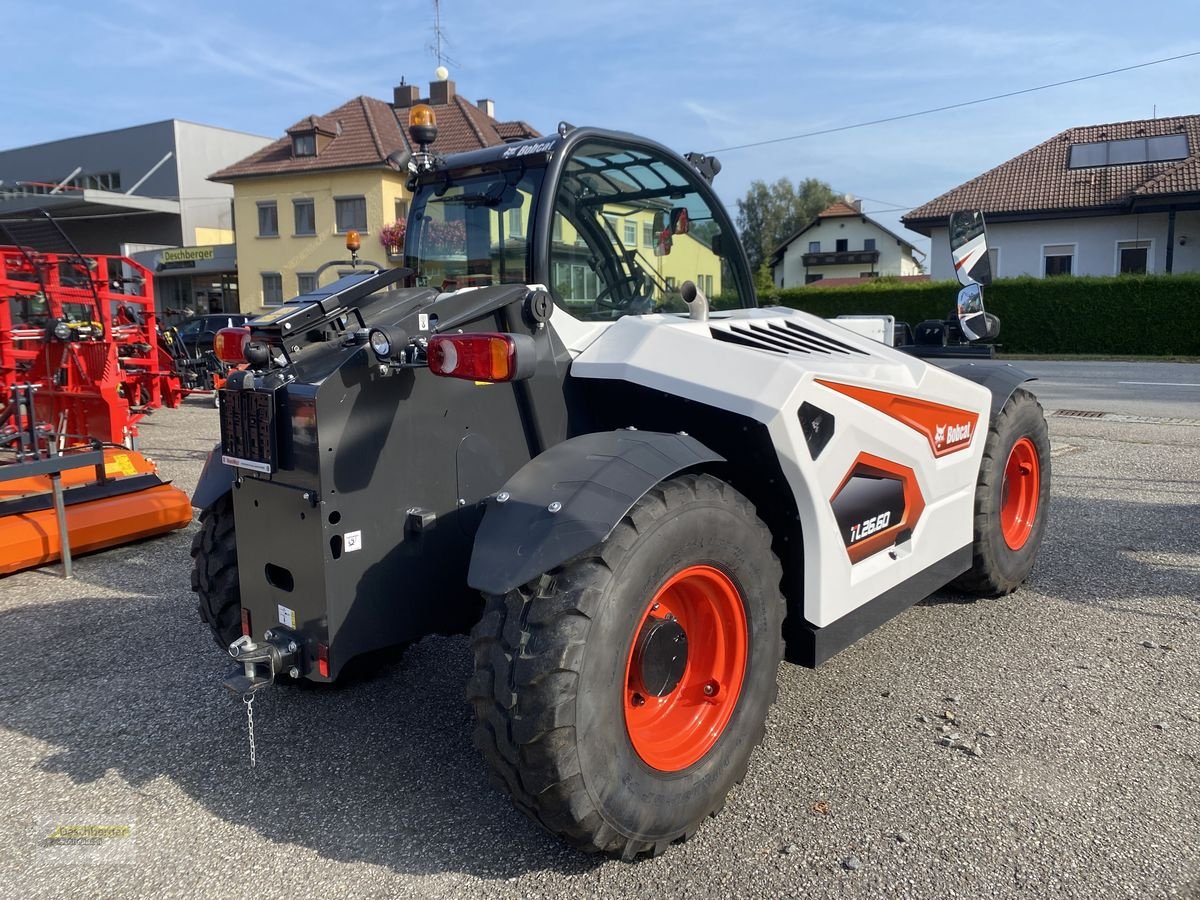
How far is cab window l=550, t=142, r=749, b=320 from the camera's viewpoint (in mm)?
3289

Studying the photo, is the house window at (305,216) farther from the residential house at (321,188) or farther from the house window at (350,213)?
the house window at (350,213)

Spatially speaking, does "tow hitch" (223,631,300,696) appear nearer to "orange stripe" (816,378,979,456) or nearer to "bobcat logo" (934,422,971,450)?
"orange stripe" (816,378,979,456)

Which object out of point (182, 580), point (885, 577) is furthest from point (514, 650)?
point (182, 580)

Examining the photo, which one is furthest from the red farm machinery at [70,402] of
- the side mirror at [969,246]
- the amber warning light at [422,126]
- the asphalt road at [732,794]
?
the side mirror at [969,246]

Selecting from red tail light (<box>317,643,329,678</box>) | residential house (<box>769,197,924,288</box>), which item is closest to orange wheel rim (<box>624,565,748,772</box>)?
red tail light (<box>317,643,329,678</box>)

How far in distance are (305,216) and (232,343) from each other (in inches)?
1398

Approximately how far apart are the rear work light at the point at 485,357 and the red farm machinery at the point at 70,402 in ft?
12.4

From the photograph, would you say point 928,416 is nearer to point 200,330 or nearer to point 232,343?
point 232,343

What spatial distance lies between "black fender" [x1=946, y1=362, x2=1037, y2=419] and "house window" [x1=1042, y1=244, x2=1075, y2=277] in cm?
2999

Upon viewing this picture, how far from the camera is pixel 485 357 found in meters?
2.36

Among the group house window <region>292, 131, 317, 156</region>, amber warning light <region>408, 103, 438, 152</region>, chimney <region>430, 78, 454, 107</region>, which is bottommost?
amber warning light <region>408, 103, 438, 152</region>

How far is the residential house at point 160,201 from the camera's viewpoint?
3997 centimetres

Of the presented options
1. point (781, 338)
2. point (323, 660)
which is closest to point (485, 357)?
point (323, 660)

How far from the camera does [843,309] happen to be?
3005 centimetres
